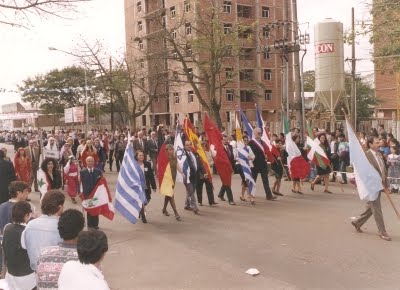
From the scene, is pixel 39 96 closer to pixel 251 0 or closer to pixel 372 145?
pixel 251 0

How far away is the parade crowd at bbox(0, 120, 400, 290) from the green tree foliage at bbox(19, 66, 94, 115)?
1459 inches

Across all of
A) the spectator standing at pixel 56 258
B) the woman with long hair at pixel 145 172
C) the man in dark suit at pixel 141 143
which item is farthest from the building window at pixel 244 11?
the spectator standing at pixel 56 258

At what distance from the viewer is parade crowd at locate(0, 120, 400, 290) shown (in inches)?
139

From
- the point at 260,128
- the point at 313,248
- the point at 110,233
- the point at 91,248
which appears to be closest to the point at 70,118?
the point at 260,128

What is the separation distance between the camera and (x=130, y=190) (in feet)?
34.5

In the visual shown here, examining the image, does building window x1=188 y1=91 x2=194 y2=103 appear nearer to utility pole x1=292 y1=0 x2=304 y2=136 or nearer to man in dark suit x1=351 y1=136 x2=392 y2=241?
utility pole x1=292 y1=0 x2=304 y2=136

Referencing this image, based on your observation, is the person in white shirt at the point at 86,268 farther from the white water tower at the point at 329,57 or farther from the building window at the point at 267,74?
the building window at the point at 267,74

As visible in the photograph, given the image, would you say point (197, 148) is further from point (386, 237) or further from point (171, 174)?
point (386, 237)

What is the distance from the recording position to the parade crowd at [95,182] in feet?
11.6

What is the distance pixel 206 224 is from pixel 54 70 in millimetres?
56835

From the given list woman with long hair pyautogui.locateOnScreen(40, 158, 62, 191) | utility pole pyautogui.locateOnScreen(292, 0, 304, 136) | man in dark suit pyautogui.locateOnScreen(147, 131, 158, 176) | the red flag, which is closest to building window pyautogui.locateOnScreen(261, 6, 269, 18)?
utility pole pyautogui.locateOnScreen(292, 0, 304, 136)

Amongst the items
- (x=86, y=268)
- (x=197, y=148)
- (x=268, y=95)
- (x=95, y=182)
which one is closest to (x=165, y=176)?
(x=197, y=148)

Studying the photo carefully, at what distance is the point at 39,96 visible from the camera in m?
61.3

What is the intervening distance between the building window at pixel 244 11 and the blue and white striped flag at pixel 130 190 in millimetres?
40176
